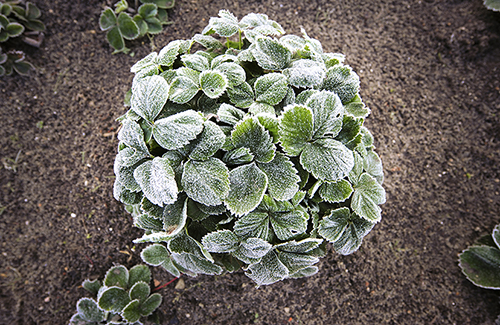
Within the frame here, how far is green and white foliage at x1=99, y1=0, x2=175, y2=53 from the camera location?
160 centimetres

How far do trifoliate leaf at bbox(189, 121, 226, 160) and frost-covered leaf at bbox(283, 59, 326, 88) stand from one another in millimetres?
256

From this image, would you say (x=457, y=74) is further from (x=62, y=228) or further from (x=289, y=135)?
(x=62, y=228)

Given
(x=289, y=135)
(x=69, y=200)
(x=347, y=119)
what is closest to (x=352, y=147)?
(x=347, y=119)

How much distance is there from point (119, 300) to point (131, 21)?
1333 millimetres

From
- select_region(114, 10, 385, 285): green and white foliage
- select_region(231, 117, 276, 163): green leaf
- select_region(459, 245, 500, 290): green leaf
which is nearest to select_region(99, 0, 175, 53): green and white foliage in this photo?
select_region(114, 10, 385, 285): green and white foliage

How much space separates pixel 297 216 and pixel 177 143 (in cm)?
38

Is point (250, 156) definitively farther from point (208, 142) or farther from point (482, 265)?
point (482, 265)

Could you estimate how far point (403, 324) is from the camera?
1.43 m

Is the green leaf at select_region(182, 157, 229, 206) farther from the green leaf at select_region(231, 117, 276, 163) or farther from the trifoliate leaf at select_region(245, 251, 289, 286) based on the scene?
the trifoliate leaf at select_region(245, 251, 289, 286)

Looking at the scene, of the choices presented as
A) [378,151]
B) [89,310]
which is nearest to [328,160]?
[378,151]

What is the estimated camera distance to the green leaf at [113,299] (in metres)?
1.33

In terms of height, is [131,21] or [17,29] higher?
[131,21]

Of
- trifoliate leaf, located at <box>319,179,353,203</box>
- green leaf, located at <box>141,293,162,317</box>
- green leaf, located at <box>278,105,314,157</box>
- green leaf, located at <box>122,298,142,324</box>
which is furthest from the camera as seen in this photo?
green leaf, located at <box>141,293,162,317</box>

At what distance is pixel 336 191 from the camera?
894 millimetres
